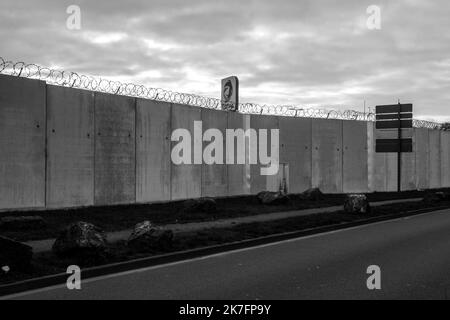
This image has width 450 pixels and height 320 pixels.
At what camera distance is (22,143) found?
14734mm

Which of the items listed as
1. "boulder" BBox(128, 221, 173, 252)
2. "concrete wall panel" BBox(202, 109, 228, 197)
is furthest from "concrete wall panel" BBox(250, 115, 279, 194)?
"boulder" BBox(128, 221, 173, 252)

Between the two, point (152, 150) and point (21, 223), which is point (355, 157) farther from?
point (21, 223)

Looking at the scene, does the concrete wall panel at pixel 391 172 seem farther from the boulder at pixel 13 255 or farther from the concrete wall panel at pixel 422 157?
the boulder at pixel 13 255

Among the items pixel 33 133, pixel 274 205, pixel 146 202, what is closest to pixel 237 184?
pixel 274 205

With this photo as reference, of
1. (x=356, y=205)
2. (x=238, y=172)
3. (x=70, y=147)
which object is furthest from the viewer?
(x=238, y=172)

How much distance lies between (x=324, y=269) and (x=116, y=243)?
405cm

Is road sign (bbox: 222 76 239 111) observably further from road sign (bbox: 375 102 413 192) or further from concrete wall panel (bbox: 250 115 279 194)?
road sign (bbox: 375 102 413 192)

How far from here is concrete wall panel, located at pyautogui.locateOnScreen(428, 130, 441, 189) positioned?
36.0 metres

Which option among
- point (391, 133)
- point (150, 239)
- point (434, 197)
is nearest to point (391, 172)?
point (391, 133)

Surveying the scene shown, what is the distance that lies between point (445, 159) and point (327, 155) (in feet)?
47.6

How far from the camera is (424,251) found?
410 inches

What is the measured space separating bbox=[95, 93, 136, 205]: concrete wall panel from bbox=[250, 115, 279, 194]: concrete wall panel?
23.7ft

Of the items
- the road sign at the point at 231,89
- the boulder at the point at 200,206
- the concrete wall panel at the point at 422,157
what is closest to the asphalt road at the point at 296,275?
the boulder at the point at 200,206
